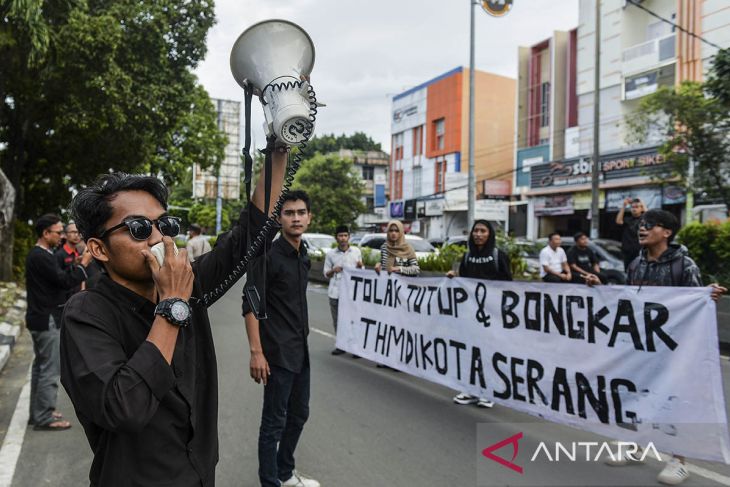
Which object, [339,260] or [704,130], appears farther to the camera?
[704,130]

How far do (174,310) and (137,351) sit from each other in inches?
5.6

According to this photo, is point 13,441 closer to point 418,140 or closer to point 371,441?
point 371,441

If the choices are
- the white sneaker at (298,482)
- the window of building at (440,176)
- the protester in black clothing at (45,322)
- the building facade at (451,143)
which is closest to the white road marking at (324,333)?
the protester in black clothing at (45,322)

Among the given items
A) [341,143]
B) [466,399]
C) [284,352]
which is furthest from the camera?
[341,143]

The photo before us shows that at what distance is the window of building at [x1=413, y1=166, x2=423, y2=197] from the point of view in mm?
43844

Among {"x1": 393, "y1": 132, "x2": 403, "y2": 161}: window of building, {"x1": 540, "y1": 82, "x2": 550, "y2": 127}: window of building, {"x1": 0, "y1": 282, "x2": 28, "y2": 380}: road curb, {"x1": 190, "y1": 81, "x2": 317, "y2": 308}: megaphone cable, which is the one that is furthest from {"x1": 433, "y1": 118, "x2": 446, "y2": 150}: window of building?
{"x1": 190, "y1": 81, "x2": 317, "y2": 308}: megaphone cable

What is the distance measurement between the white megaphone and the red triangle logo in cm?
323

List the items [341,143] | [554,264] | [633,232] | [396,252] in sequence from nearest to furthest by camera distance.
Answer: [396,252] < [633,232] < [554,264] < [341,143]

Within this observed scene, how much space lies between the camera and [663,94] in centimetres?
1425

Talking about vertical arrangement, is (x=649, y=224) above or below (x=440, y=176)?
below

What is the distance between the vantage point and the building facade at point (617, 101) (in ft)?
73.0

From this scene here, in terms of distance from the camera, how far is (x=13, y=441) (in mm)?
4895

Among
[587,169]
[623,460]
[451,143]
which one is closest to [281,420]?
[623,460]

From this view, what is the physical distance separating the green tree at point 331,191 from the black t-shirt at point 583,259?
29235 mm
